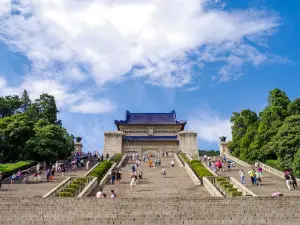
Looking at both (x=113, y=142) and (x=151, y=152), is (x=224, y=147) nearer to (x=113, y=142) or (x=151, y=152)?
(x=151, y=152)

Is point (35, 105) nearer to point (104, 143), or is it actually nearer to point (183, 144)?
point (104, 143)

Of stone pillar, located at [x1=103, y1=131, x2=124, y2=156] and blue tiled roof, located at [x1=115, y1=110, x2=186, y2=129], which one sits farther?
blue tiled roof, located at [x1=115, y1=110, x2=186, y2=129]

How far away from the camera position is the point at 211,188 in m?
18.3

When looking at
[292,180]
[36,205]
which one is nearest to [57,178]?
[36,205]

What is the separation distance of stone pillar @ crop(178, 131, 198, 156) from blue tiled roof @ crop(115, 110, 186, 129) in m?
7.66

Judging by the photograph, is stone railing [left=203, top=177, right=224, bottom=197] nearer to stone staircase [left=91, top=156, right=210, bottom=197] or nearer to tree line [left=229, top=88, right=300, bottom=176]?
stone staircase [left=91, top=156, right=210, bottom=197]

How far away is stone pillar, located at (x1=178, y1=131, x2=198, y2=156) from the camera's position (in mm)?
53375

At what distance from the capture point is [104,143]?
5347 cm

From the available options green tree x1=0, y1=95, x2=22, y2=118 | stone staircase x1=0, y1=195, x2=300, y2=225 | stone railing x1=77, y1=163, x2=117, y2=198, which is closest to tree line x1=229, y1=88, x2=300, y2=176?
stone staircase x1=0, y1=195, x2=300, y2=225

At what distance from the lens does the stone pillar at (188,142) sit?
53.4 metres

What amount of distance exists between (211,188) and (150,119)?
4813 centimetres

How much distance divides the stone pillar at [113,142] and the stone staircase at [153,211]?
128ft

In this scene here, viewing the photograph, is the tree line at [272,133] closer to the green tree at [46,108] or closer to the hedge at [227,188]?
the hedge at [227,188]

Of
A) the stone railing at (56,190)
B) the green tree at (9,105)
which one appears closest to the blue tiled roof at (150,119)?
the green tree at (9,105)
